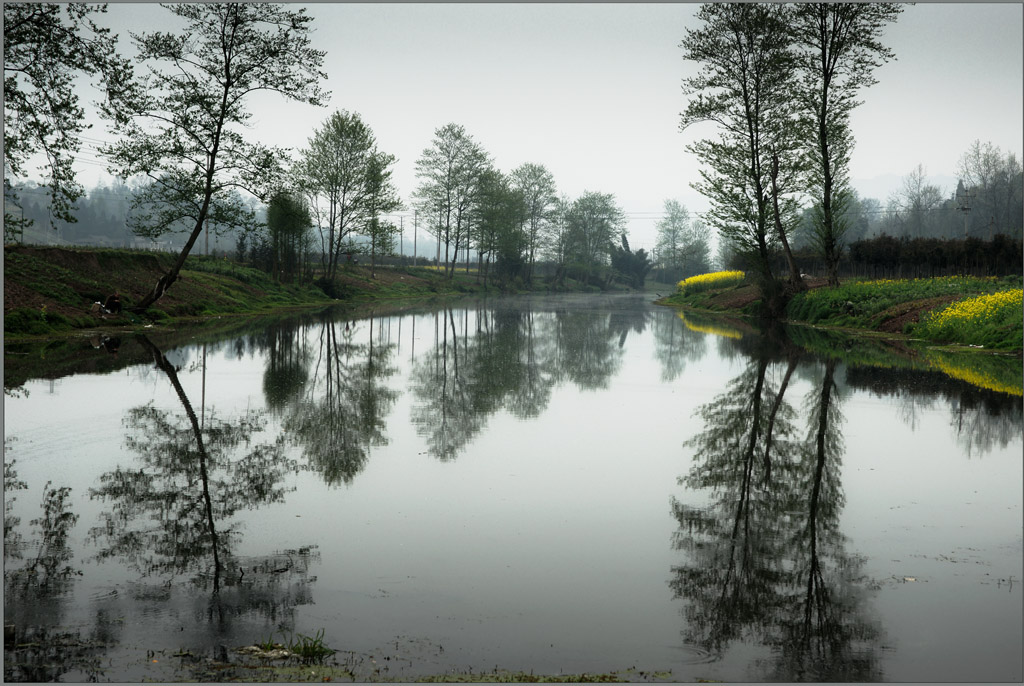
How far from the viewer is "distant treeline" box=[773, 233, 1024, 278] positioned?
32250mm

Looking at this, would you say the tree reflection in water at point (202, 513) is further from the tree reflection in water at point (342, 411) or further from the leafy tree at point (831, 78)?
the leafy tree at point (831, 78)

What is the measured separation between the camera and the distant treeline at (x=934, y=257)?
32.2 metres

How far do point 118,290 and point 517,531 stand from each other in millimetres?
25018

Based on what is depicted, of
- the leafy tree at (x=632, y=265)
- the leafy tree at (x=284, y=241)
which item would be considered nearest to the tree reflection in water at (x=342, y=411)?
the leafy tree at (x=284, y=241)

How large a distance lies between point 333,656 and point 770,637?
225 centimetres

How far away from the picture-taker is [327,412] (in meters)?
10.4

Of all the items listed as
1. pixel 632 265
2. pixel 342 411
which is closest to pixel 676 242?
pixel 632 265

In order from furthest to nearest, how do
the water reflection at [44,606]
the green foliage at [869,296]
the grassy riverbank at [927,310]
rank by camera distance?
the green foliage at [869,296] < the grassy riverbank at [927,310] < the water reflection at [44,606]

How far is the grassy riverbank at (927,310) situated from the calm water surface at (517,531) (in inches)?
342

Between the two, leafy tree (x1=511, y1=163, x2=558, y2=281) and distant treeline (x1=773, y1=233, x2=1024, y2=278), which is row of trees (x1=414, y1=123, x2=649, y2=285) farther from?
distant treeline (x1=773, y1=233, x2=1024, y2=278)

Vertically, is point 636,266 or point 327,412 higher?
point 636,266

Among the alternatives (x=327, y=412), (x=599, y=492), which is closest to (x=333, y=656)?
(x=599, y=492)

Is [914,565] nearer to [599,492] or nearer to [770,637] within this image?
[770,637]

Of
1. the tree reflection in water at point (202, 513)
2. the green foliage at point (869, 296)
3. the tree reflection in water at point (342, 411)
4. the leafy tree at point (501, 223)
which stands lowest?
the tree reflection in water at point (202, 513)
